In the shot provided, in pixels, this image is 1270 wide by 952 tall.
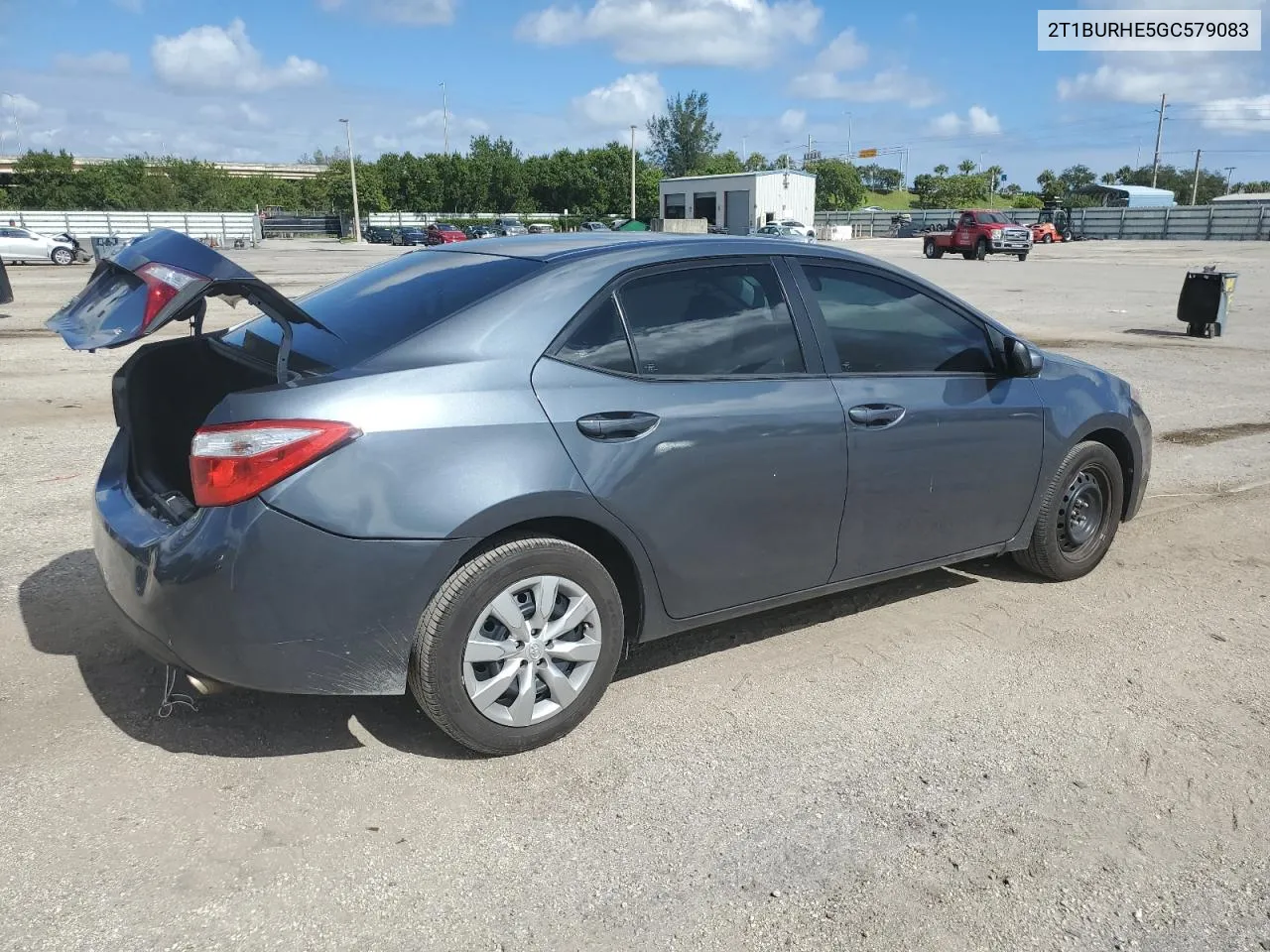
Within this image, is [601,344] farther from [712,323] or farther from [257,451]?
[257,451]

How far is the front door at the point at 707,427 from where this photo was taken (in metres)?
3.24

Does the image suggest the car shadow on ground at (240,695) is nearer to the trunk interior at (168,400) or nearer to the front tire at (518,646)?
the front tire at (518,646)

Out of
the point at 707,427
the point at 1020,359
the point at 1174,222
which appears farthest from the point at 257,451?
the point at 1174,222

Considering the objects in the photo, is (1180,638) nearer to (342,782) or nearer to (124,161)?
(342,782)

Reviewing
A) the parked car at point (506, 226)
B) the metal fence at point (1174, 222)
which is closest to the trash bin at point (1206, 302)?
the metal fence at point (1174, 222)

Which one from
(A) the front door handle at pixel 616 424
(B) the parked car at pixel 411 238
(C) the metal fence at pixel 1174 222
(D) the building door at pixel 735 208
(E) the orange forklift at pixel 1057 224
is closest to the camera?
(A) the front door handle at pixel 616 424

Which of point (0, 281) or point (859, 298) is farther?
point (0, 281)

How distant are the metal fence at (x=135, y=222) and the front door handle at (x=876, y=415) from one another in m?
60.9

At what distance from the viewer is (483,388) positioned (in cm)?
305

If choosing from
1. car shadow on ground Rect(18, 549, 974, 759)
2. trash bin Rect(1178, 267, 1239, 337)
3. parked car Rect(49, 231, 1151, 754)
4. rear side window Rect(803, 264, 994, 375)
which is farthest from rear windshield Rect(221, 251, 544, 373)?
trash bin Rect(1178, 267, 1239, 337)

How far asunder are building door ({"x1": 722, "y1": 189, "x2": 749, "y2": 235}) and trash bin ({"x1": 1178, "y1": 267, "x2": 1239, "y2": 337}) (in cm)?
5173

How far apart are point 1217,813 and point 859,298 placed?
7.13 ft

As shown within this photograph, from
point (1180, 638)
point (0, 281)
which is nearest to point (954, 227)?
point (0, 281)

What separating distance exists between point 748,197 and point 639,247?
214ft
